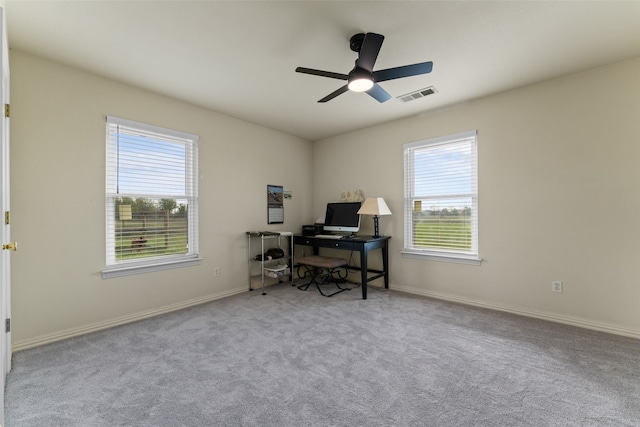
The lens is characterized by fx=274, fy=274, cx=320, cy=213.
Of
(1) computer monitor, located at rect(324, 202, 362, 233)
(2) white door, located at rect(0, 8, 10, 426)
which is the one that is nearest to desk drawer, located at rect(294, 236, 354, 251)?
(1) computer monitor, located at rect(324, 202, 362, 233)

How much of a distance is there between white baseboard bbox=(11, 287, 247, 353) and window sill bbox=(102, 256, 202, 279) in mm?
443

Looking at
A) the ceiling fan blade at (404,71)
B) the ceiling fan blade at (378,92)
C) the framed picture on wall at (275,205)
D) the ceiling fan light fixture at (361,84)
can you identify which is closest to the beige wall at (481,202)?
the framed picture on wall at (275,205)

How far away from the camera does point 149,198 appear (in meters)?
3.11

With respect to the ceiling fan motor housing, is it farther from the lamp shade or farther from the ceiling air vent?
the lamp shade

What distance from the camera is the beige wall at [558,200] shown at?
253 centimetres

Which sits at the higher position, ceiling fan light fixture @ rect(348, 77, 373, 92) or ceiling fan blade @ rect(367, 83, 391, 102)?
ceiling fan blade @ rect(367, 83, 391, 102)

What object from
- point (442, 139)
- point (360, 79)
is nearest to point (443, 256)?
point (442, 139)

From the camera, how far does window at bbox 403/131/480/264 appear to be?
3.44 meters

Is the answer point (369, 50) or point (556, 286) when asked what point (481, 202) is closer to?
point (556, 286)

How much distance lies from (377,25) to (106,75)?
2639 mm

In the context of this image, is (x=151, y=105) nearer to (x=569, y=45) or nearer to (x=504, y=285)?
(x=569, y=45)

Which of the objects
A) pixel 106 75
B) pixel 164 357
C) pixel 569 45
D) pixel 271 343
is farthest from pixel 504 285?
pixel 106 75

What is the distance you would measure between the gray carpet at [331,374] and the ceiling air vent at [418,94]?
2505mm

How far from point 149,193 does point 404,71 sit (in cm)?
291
